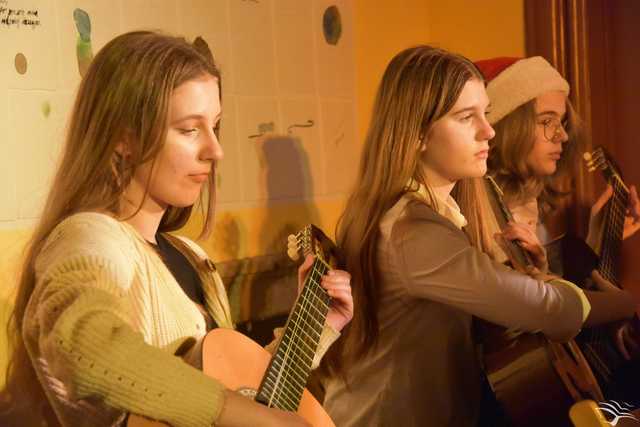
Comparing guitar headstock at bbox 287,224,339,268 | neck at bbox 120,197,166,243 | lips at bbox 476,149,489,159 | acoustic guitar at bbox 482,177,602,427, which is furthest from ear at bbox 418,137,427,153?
neck at bbox 120,197,166,243

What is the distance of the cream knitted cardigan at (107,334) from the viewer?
103cm

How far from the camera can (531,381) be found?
169cm

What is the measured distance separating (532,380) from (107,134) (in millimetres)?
977

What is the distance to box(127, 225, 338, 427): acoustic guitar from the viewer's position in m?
1.20

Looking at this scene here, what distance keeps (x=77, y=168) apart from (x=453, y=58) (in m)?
0.87

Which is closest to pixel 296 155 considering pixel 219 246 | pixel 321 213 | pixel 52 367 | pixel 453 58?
pixel 321 213

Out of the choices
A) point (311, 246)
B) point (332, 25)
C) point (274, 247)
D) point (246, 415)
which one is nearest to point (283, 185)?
point (274, 247)

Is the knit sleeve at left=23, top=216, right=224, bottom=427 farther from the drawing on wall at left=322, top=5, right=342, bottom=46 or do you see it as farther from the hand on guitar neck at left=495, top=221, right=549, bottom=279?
the drawing on wall at left=322, top=5, right=342, bottom=46

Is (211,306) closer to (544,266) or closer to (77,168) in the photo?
(77,168)

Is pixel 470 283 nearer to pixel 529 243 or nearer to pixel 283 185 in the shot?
pixel 529 243

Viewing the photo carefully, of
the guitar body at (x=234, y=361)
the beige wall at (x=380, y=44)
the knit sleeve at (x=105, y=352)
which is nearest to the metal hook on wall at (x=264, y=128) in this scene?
the beige wall at (x=380, y=44)

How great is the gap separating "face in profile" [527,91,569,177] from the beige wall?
449mm

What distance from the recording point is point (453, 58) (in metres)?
1.78

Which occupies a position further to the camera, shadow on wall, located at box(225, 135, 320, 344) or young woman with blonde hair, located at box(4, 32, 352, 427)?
shadow on wall, located at box(225, 135, 320, 344)
